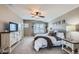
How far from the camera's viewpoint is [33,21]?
2643 mm

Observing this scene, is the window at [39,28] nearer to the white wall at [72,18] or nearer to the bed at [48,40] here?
the bed at [48,40]

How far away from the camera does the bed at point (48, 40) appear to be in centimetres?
247

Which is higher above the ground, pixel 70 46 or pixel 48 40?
pixel 48 40

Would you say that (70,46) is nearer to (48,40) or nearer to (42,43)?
(48,40)

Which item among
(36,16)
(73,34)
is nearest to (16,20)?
(36,16)

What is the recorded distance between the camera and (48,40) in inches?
99.6

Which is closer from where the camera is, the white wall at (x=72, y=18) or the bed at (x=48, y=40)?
the white wall at (x=72, y=18)

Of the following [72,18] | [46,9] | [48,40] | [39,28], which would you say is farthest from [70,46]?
[46,9]

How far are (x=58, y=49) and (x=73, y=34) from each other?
1.57ft

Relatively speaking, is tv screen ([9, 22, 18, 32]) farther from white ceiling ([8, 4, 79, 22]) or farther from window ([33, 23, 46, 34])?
window ([33, 23, 46, 34])

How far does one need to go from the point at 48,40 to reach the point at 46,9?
758mm

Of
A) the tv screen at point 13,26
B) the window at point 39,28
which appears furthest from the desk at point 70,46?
the tv screen at point 13,26

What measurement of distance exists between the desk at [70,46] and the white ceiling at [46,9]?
2.20 feet
